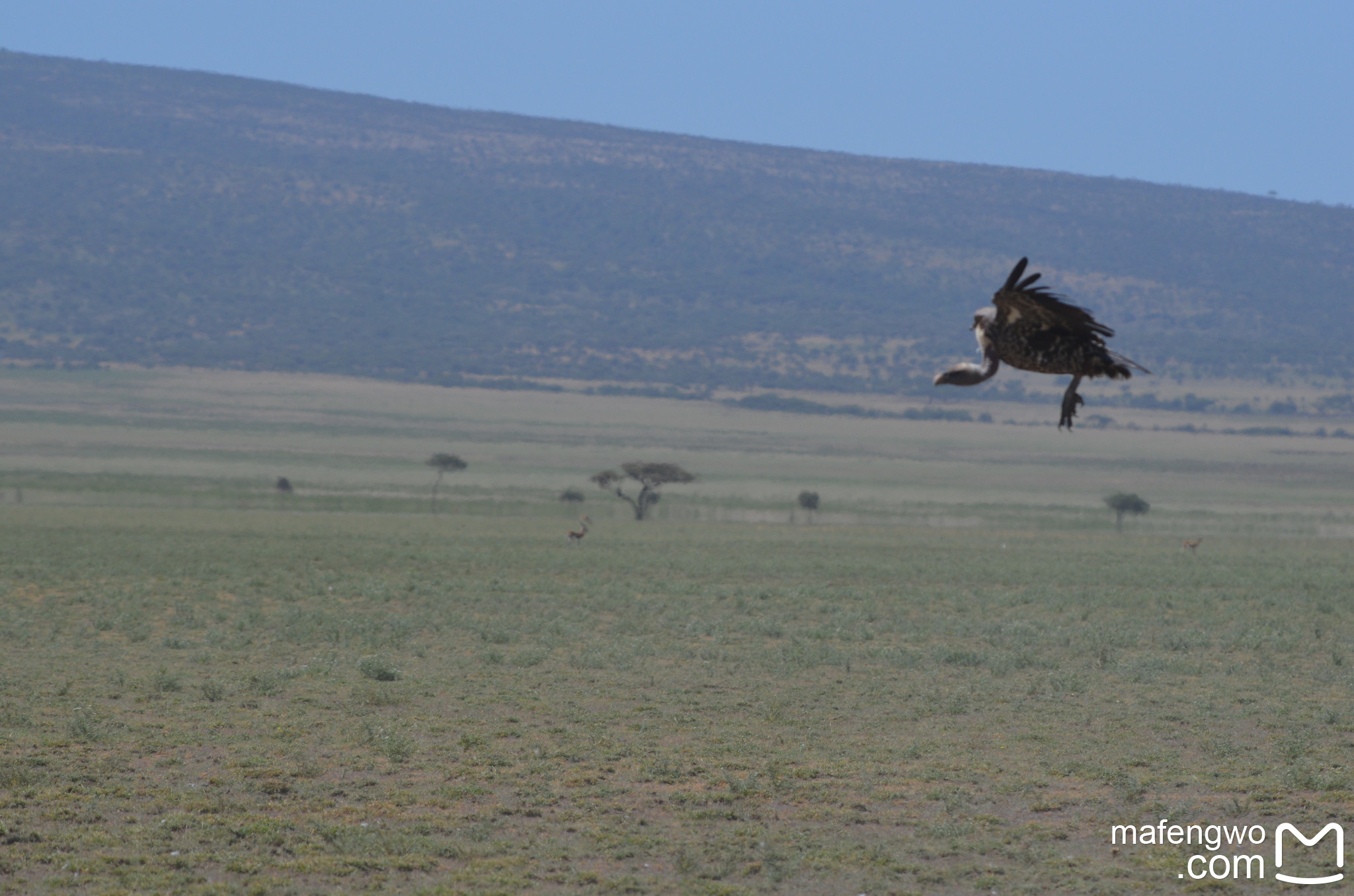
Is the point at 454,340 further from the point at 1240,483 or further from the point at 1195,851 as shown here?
the point at 1195,851

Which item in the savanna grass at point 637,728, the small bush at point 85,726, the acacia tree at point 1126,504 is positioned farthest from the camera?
the acacia tree at point 1126,504

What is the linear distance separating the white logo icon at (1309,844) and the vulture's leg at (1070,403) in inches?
280

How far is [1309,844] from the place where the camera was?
10766 mm

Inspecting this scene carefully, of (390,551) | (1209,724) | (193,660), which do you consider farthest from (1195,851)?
(390,551)

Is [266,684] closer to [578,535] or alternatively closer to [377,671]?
[377,671]

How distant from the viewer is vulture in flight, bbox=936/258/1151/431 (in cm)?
377

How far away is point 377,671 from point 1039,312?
54.0 feet

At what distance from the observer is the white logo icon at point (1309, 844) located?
9.73 meters

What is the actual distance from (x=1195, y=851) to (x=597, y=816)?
191 inches

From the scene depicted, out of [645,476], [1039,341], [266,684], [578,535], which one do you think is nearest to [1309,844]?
[1039,341]

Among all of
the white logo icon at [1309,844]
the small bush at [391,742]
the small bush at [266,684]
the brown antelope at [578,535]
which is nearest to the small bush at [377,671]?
the small bush at [266,684]

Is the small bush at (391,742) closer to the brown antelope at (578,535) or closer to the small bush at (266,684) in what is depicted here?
the small bush at (266,684)

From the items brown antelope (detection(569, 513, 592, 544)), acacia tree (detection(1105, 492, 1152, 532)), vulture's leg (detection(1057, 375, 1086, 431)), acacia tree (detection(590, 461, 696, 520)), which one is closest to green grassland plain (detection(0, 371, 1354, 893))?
brown antelope (detection(569, 513, 592, 544))

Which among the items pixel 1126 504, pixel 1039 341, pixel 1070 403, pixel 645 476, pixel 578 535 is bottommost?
pixel 578 535
